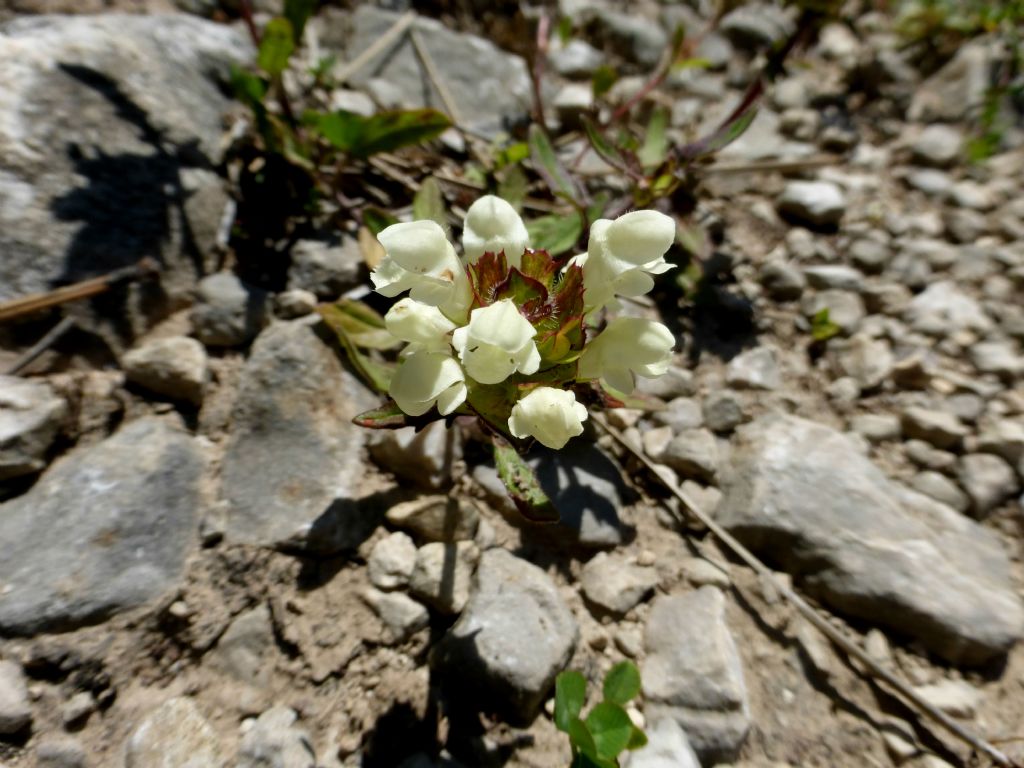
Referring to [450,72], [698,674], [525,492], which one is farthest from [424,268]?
[450,72]

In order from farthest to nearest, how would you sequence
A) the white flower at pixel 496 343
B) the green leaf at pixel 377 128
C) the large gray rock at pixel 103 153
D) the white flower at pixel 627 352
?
the green leaf at pixel 377 128, the large gray rock at pixel 103 153, the white flower at pixel 627 352, the white flower at pixel 496 343

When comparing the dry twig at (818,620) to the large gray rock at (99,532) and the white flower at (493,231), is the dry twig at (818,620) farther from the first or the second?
the large gray rock at (99,532)

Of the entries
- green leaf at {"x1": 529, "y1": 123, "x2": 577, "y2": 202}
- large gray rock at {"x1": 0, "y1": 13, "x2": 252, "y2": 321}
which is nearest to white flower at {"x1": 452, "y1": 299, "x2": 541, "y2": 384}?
green leaf at {"x1": 529, "y1": 123, "x2": 577, "y2": 202}

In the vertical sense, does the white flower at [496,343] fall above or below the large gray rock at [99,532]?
above

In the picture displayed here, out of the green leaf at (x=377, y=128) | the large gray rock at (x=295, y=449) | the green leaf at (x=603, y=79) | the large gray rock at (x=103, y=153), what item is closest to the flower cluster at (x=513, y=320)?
the large gray rock at (x=295, y=449)

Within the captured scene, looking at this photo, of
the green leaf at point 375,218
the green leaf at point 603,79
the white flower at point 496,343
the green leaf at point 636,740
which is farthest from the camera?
the green leaf at point 603,79

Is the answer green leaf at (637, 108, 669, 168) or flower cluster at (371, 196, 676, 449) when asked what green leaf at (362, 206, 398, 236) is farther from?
green leaf at (637, 108, 669, 168)

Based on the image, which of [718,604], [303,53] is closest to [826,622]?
[718,604]
